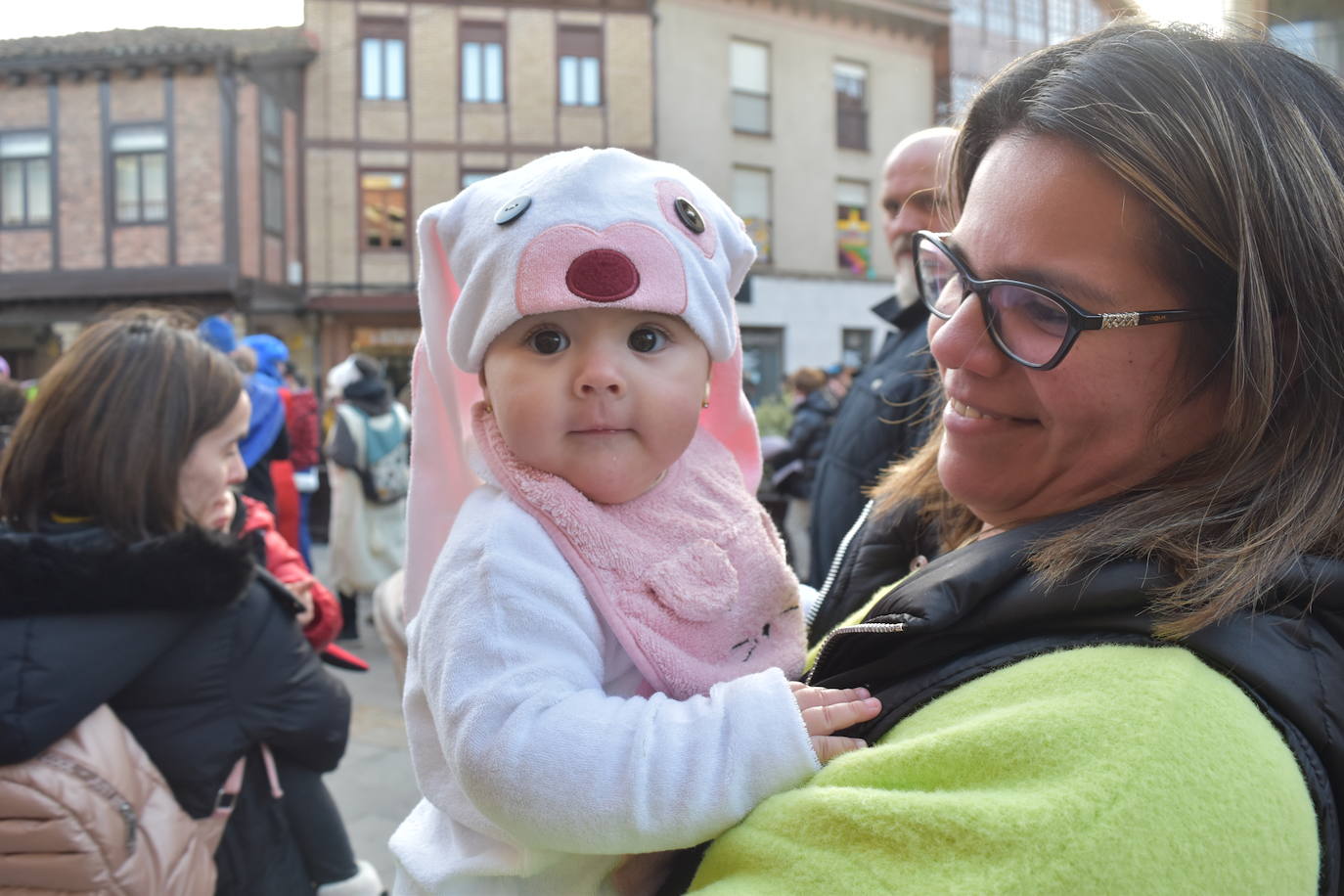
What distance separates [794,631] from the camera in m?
1.51

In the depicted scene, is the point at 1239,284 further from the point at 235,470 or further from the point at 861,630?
the point at 235,470

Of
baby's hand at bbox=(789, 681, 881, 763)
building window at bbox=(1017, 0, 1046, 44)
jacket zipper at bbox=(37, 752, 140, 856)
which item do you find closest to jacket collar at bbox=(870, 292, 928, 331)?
baby's hand at bbox=(789, 681, 881, 763)

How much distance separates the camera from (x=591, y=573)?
1.31 meters

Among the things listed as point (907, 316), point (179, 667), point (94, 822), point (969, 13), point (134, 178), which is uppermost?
point (969, 13)

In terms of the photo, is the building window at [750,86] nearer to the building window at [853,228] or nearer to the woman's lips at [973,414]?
the building window at [853,228]

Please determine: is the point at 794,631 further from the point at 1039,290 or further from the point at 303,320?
the point at 303,320

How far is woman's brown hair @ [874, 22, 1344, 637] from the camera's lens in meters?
1.04

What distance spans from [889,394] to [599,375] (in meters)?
1.86

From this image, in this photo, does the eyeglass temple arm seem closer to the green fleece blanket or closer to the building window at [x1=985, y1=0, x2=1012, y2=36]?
the green fleece blanket

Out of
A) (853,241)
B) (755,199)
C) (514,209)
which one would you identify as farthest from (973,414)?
(853,241)

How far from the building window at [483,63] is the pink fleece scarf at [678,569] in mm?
20849

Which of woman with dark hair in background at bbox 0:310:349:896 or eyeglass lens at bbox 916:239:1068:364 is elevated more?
eyeglass lens at bbox 916:239:1068:364

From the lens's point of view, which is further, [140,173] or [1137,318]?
[140,173]

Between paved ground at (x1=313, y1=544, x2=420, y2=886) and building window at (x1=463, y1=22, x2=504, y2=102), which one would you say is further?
building window at (x1=463, y1=22, x2=504, y2=102)
